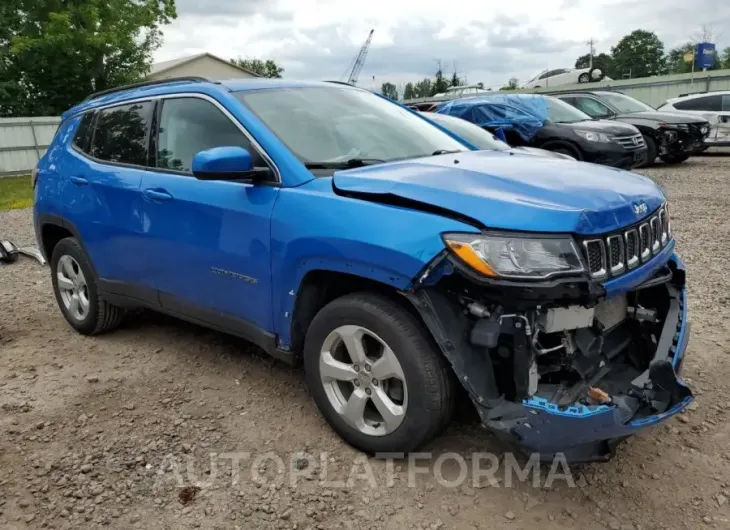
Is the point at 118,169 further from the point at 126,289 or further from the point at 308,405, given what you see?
the point at 308,405

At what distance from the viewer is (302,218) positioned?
2955 mm

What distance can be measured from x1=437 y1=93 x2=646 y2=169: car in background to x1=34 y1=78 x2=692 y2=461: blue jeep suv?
753cm

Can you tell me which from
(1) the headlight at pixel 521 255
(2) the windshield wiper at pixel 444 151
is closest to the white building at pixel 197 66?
(2) the windshield wiper at pixel 444 151

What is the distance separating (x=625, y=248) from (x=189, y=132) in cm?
250

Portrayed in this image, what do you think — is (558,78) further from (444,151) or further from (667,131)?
(444,151)

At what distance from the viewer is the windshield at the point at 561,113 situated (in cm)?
1166

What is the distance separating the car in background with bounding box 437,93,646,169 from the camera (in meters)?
10.8

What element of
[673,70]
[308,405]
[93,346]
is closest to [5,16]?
[93,346]

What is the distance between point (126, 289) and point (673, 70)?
82294 mm

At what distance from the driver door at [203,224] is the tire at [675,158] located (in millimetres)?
12122

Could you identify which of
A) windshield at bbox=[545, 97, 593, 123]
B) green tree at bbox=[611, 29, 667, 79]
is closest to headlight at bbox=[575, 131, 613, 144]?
windshield at bbox=[545, 97, 593, 123]

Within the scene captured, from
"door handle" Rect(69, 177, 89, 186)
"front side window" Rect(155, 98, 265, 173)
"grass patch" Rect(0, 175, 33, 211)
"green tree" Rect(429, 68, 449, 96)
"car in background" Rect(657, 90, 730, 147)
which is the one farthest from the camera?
"green tree" Rect(429, 68, 449, 96)

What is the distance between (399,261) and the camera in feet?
8.46

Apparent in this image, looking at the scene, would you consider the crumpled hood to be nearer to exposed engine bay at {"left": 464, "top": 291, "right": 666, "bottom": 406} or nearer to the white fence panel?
exposed engine bay at {"left": 464, "top": 291, "right": 666, "bottom": 406}
